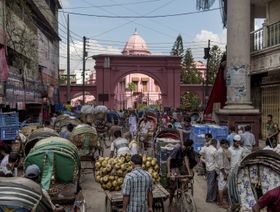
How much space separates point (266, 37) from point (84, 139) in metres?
10.3

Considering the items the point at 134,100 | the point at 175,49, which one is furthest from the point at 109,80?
the point at 175,49

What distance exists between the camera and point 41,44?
107ft

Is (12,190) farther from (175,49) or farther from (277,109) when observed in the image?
(175,49)

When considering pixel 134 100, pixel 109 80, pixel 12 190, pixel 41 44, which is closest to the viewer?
pixel 12 190

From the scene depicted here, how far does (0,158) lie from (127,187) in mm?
4164

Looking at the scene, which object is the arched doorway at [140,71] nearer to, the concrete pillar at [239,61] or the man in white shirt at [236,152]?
the concrete pillar at [239,61]

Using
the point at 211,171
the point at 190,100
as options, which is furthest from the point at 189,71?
the point at 211,171

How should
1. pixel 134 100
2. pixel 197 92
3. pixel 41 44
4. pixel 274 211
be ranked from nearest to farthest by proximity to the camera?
pixel 274 211
pixel 41 44
pixel 197 92
pixel 134 100

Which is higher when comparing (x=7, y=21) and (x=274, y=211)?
(x=7, y=21)

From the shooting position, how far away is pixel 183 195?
9242mm

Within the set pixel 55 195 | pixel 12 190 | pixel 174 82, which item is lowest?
pixel 55 195

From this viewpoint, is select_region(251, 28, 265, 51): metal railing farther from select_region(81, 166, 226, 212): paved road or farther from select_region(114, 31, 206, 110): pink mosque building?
select_region(114, 31, 206, 110): pink mosque building

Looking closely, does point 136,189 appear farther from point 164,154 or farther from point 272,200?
point 164,154

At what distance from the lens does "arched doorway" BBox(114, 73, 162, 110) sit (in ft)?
223
